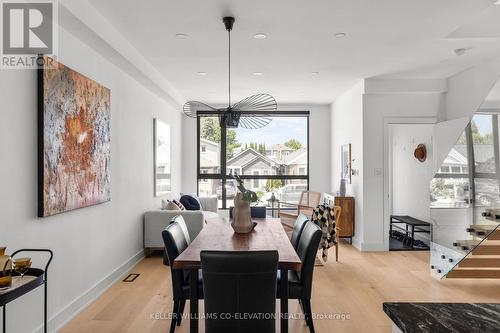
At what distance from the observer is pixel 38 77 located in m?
2.53

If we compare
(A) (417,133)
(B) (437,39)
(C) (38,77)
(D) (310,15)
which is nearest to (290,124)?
(A) (417,133)

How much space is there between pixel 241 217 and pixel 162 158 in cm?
323

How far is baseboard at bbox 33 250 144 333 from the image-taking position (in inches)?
109

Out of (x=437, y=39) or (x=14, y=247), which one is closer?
(x=14, y=247)

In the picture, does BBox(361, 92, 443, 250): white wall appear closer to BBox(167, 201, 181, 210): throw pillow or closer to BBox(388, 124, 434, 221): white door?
BBox(388, 124, 434, 221): white door

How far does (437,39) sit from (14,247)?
13.9 ft

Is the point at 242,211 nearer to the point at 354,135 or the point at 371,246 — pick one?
the point at 371,246

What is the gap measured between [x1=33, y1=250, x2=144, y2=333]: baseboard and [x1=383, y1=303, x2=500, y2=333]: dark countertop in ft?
8.23

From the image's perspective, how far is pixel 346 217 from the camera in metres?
5.85

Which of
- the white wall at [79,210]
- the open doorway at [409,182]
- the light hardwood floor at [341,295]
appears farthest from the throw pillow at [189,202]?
the open doorway at [409,182]

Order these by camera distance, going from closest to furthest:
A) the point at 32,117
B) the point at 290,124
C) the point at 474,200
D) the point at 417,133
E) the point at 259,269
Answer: the point at 259,269
the point at 32,117
the point at 474,200
the point at 417,133
the point at 290,124

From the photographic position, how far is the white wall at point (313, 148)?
770 centimetres

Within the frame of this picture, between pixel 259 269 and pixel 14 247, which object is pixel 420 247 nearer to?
pixel 259 269

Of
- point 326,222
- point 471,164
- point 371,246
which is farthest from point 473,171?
point 371,246
